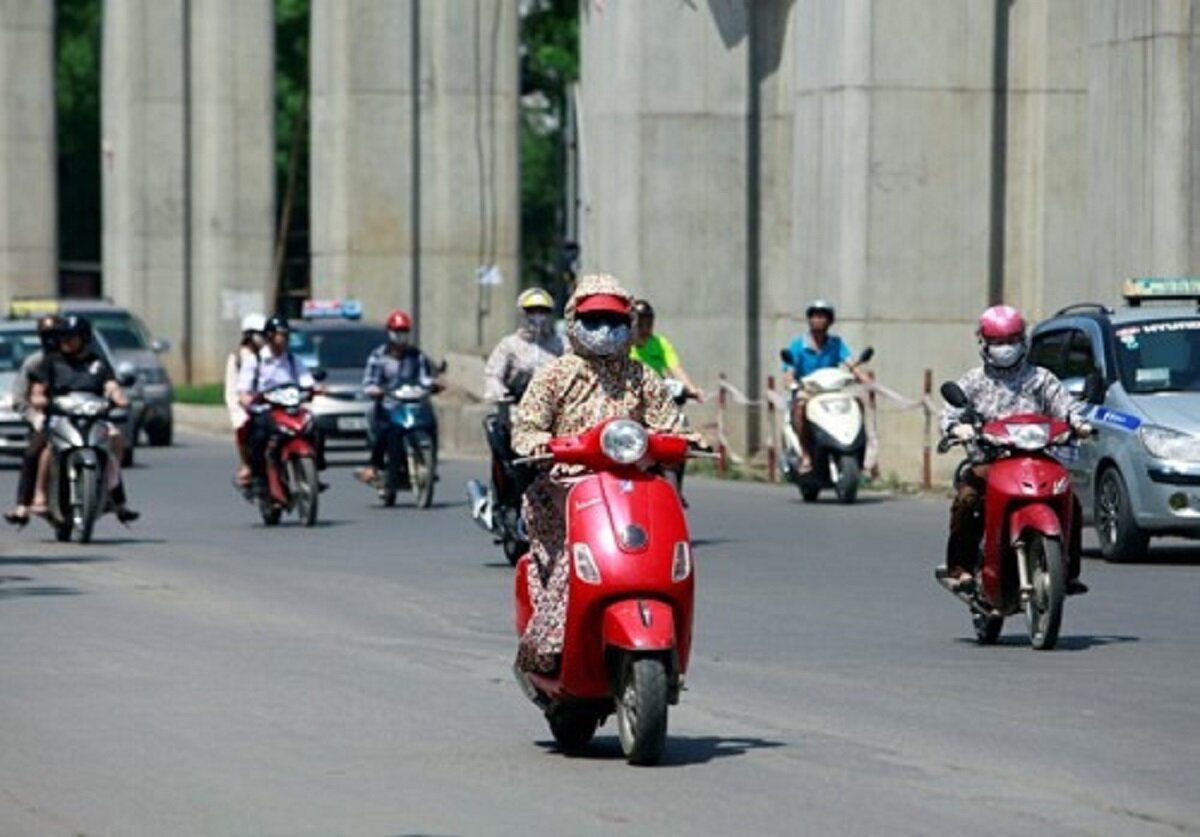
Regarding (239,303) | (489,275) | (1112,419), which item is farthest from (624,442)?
(239,303)

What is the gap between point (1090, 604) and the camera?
1928cm

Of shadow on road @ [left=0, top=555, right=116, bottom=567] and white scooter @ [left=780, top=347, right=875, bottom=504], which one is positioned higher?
white scooter @ [left=780, top=347, right=875, bottom=504]

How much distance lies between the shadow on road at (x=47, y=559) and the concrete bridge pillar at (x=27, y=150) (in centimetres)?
5485

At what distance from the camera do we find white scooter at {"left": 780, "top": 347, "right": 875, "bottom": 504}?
30188 mm

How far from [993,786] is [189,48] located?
212 feet

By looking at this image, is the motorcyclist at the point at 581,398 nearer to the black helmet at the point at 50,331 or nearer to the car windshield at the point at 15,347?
the black helmet at the point at 50,331

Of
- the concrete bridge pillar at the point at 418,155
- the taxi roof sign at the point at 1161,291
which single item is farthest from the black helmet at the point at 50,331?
the concrete bridge pillar at the point at 418,155

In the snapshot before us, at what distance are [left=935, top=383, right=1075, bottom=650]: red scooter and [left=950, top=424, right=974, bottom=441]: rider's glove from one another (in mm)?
29

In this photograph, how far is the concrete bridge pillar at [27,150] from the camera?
3066 inches

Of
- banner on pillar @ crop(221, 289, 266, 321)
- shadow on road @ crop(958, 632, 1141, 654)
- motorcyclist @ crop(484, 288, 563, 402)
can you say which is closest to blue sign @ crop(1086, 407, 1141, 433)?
motorcyclist @ crop(484, 288, 563, 402)

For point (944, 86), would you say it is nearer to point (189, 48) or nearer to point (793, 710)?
point (793, 710)

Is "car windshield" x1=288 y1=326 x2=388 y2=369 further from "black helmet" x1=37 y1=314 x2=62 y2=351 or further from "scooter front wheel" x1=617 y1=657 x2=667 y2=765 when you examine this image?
"scooter front wheel" x1=617 y1=657 x2=667 y2=765

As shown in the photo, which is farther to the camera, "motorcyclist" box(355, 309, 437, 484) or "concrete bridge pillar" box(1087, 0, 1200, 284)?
"concrete bridge pillar" box(1087, 0, 1200, 284)

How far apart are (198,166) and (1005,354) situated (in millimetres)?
59597
